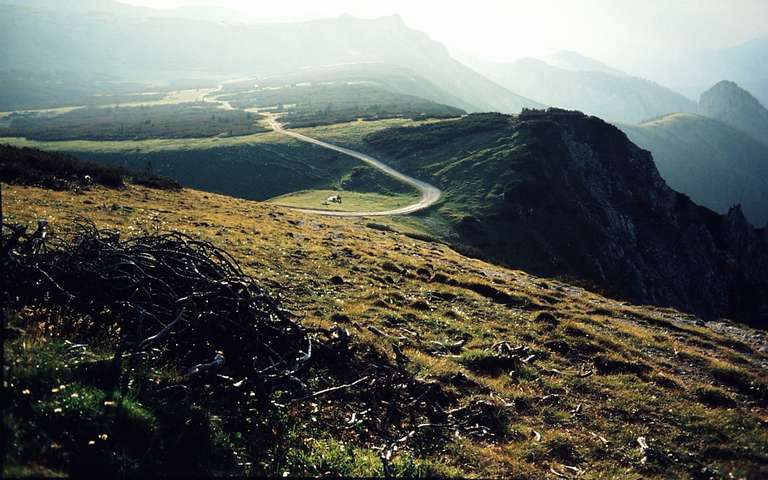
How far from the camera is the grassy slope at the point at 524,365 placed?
9.88m

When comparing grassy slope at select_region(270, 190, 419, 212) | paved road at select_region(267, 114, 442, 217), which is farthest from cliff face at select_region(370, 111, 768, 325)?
grassy slope at select_region(270, 190, 419, 212)

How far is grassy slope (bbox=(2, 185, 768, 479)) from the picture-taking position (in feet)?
32.4

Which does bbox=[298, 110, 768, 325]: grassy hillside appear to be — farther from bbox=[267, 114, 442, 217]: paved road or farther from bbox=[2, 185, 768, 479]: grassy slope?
bbox=[2, 185, 768, 479]: grassy slope

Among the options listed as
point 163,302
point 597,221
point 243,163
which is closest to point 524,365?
point 163,302

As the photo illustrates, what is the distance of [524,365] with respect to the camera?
15391mm

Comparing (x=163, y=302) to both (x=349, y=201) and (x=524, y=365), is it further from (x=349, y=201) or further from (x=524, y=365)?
(x=349, y=201)

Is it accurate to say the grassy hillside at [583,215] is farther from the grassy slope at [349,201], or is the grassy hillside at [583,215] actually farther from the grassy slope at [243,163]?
the grassy slope at [243,163]

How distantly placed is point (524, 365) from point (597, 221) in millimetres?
93205

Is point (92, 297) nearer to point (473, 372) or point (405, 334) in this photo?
point (405, 334)

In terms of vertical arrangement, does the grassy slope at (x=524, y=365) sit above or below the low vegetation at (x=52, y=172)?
below

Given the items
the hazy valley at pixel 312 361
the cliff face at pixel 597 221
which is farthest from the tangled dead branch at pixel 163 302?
the cliff face at pixel 597 221

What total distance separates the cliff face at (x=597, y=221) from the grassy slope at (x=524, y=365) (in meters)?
47.6

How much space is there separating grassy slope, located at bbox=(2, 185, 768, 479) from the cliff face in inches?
1873

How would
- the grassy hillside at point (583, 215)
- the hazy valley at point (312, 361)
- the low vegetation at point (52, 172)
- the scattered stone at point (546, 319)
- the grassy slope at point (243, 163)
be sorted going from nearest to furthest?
the hazy valley at point (312, 361), the scattered stone at point (546, 319), the low vegetation at point (52, 172), the grassy hillside at point (583, 215), the grassy slope at point (243, 163)
